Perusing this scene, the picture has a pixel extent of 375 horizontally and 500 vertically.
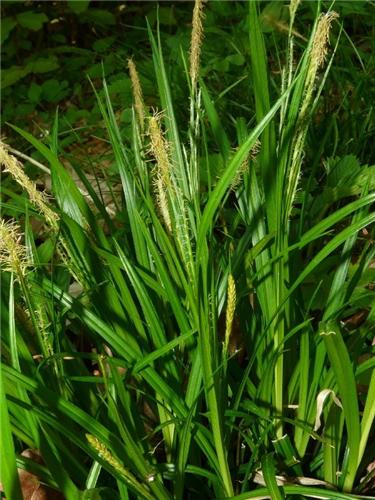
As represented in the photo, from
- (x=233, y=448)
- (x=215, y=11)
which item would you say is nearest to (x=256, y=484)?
(x=233, y=448)

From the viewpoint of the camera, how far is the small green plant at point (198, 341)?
2.84ft

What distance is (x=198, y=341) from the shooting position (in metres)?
0.87

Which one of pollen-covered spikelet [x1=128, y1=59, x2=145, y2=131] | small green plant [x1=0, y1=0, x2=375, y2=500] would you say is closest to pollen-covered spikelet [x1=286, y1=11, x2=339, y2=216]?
small green plant [x1=0, y1=0, x2=375, y2=500]

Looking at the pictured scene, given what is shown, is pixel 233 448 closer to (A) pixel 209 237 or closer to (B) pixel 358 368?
(B) pixel 358 368

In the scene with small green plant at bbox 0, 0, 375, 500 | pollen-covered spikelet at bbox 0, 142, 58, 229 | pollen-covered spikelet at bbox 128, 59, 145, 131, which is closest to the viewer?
pollen-covered spikelet at bbox 0, 142, 58, 229

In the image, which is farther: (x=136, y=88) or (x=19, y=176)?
(x=136, y=88)

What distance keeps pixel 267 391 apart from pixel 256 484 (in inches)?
6.0

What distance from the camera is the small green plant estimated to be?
2.84 ft

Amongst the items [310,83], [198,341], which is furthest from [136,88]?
[198,341]

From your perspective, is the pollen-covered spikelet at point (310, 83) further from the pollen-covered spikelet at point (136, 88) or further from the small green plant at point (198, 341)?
the pollen-covered spikelet at point (136, 88)

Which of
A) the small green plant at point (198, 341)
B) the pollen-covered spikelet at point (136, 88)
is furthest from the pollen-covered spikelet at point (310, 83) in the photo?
the pollen-covered spikelet at point (136, 88)

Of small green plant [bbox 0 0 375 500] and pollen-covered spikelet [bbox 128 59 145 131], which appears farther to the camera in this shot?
pollen-covered spikelet [bbox 128 59 145 131]

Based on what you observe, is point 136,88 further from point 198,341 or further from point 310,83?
point 198,341

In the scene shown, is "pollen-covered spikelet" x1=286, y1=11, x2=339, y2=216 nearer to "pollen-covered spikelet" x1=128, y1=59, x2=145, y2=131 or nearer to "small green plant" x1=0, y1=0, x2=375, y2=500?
"small green plant" x1=0, y1=0, x2=375, y2=500
